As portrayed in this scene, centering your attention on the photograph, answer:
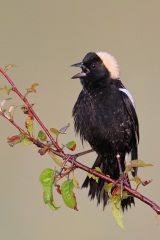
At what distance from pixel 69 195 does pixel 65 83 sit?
2930 millimetres

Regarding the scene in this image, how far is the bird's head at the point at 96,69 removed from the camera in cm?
308

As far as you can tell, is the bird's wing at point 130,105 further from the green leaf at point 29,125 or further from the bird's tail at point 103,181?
the green leaf at point 29,125

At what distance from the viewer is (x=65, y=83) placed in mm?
4883

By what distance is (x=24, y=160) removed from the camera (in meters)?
4.34

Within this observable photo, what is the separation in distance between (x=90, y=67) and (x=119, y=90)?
0.66ft

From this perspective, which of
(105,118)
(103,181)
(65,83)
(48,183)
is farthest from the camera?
(65,83)

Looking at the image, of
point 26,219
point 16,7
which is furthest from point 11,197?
point 16,7

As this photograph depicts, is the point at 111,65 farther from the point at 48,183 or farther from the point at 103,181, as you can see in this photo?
the point at 48,183

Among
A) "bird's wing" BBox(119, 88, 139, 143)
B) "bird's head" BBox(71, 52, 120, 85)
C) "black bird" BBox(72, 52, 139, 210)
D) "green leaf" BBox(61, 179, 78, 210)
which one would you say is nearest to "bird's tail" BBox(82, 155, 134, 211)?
"black bird" BBox(72, 52, 139, 210)

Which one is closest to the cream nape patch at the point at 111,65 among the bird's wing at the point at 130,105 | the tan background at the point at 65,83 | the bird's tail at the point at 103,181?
the bird's wing at the point at 130,105

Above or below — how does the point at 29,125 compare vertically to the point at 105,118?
below

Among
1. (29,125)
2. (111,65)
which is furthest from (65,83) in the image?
(29,125)

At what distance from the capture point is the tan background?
3980 mm

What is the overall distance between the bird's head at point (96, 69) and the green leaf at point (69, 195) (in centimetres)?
109
